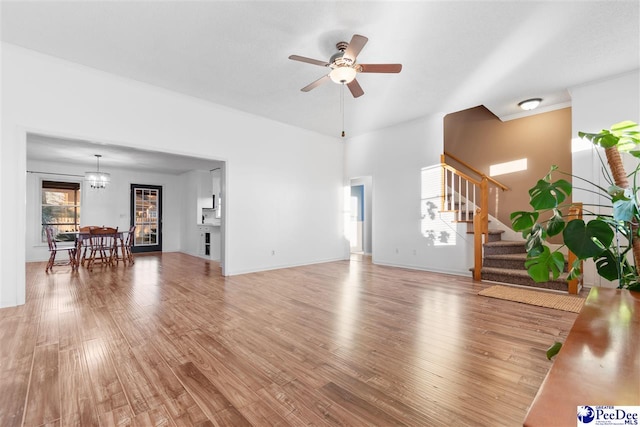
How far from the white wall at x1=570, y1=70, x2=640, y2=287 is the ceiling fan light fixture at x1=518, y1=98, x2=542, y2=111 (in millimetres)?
532

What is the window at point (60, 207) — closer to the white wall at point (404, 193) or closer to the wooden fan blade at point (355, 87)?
the white wall at point (404, 193)

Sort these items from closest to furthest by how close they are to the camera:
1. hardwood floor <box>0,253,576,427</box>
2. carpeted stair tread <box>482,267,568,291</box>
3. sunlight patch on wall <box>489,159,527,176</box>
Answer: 1. hardwood floor <box>0,253,576,427</box>
2. carpeted stair tread <box>482,267,568,291</box>
3. sunlight patch on wall <box>489,159,527,176</box>

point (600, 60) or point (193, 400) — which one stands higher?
point (600, 60)

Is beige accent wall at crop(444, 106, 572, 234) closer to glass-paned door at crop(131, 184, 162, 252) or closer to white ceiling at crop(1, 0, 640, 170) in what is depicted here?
white ceiling at crop(1, 0, 640, 170)

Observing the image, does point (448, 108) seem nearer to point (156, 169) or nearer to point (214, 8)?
point (214, 8)

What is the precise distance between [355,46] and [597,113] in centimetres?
407

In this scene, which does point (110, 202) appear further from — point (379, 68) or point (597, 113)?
point (597, 113)

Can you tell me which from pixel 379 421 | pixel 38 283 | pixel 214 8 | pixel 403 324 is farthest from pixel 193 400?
pixel 38 283

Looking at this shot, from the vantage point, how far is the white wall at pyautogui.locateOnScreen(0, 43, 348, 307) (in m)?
3.44

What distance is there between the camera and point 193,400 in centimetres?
171

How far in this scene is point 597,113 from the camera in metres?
4.24

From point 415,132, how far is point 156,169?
7.60 metres

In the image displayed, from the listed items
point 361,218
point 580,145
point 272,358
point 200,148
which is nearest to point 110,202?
point 200,148

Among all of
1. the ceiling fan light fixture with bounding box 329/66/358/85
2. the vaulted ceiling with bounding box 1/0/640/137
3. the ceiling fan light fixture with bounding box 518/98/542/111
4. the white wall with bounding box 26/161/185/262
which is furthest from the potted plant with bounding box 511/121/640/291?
the white wall with bounding box 26/161/185/262
